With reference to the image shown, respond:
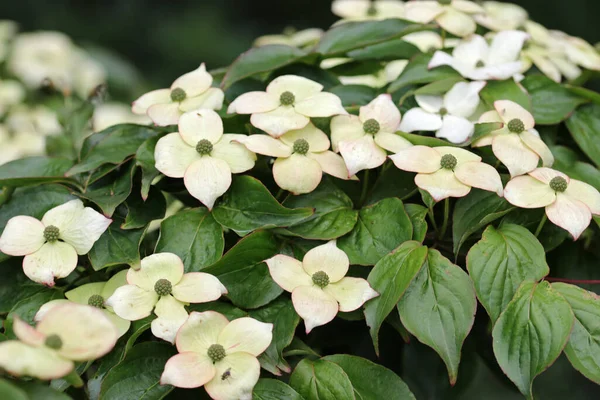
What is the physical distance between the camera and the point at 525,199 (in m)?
0.72

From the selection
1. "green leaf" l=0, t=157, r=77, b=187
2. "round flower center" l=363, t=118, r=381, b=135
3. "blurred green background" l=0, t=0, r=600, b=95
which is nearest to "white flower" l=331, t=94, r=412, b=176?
"round flower center" l=363, t=118, r=381, b=135

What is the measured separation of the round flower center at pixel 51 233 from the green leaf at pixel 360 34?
0.41 metres

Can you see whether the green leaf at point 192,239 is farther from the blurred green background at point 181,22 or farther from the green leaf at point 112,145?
the blurred green background at point 181,22

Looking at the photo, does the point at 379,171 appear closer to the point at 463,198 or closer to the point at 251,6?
the point at 463,198

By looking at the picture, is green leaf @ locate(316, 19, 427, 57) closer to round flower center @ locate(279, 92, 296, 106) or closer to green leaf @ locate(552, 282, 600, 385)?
round flower center @ locate(279, 92, 296, 106)

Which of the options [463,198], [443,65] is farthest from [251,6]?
[463,198]

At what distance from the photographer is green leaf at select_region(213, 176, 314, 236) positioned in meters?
0.74

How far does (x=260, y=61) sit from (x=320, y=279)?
1.13 ft

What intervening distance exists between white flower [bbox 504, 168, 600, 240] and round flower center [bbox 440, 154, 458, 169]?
6cm

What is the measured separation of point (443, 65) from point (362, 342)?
1.22 feet

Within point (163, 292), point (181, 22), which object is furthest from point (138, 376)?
point (181, 22)

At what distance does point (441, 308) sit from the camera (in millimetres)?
682

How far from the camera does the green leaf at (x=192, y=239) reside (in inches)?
29.1

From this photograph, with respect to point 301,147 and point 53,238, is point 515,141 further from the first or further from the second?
point 53,238
